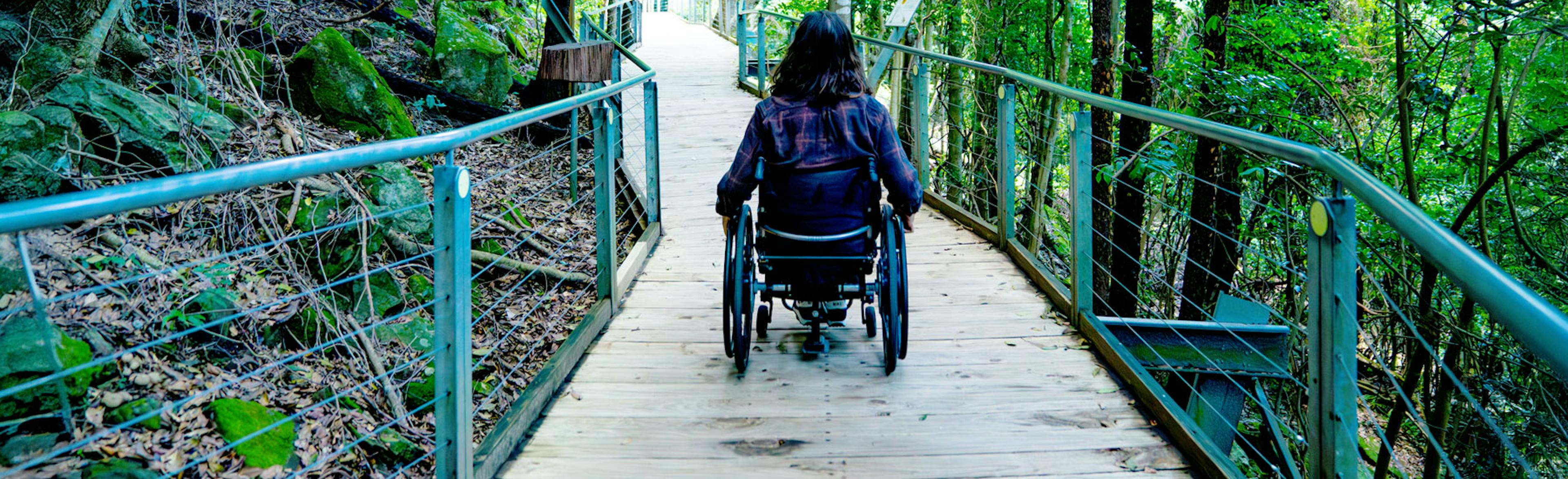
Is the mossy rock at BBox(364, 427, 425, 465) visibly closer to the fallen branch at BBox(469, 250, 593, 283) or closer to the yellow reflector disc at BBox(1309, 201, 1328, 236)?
the fallen branch at BBox(469, 250, 593, 283)

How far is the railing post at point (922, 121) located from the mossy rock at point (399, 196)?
2.92 meters

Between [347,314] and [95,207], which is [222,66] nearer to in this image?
[347,314]

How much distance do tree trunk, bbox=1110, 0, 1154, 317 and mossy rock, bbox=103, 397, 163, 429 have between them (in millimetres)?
5498

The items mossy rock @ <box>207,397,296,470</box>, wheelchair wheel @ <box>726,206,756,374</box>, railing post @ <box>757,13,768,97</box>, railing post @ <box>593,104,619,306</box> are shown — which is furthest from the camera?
railing post @ <box>757,13,768,97</box>

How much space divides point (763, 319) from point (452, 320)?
1.64m

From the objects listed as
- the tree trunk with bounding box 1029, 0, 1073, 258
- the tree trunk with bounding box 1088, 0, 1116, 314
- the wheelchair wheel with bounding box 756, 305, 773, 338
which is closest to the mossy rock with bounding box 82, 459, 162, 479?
the wheelchair wheel with bounding box 756, 305, 773, 338

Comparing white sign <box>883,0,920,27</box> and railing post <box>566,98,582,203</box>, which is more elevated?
white sign <box>883,0,920,27</box>

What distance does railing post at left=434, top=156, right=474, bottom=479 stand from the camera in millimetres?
2258

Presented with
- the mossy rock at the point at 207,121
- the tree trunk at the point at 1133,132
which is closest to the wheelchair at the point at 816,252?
the mossy rock at the point at 207,121

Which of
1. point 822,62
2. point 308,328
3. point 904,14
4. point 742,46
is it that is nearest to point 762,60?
point 742,46

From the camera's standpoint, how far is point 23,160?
4.27 meters

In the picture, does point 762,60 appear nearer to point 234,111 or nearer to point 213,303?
point 234,111

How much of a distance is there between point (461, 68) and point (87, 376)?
202 inches

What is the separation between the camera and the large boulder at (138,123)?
15.6ft
